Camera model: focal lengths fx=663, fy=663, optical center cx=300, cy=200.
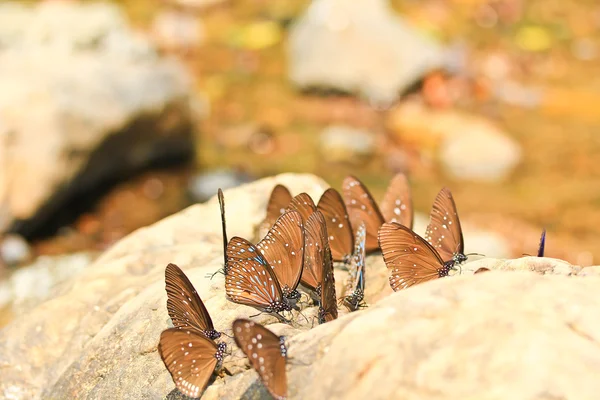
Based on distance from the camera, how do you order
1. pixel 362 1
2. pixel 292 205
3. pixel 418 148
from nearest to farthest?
pixel 292 205 < pixel 418 148 < pixel 362 1

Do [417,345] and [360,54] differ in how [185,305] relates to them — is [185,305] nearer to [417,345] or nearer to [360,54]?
[417,345]

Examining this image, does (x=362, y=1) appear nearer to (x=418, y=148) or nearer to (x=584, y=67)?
(x=418, y=148)

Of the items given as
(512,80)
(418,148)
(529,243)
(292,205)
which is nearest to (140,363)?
(292,205)

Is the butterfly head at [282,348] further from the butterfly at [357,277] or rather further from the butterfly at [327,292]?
the butterfly at [357,277]

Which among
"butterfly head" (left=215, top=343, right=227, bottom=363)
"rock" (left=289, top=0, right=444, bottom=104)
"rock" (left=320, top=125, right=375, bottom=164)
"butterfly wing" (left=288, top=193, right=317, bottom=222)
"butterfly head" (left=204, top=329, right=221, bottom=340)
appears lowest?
"rock" (left=320, top=125, right=375, bottom=164)

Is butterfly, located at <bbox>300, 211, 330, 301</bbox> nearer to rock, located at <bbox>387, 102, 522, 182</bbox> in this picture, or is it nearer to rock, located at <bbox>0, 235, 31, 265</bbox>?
rock, located at <bbox>0, 235, 31, 265</bbox>

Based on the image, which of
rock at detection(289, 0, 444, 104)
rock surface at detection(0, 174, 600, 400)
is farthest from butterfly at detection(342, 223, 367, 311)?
rock at detection(289, 0, 444, 104)
